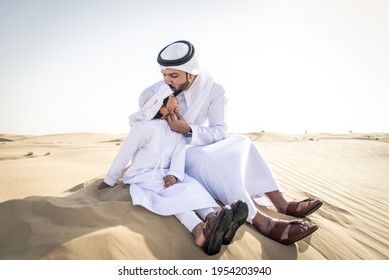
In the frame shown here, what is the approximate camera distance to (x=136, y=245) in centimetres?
194

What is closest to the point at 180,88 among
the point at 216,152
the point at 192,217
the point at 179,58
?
the point at 179,58

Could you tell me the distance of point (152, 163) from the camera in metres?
2.86

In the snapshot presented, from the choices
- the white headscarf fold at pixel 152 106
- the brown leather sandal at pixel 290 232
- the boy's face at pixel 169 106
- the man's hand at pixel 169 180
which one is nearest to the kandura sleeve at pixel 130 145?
the white headscarf fold at pixel 152 106

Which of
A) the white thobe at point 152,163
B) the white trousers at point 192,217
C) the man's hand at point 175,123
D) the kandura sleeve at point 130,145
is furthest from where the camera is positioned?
the man's hand at point 175,123

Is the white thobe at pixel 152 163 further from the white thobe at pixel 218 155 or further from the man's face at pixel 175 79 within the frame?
the man's face at pixel 175 79

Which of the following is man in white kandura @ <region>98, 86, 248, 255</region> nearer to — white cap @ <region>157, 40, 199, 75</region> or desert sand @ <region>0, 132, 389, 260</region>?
desert sand @ <region>0, 132, 389, 260</region>

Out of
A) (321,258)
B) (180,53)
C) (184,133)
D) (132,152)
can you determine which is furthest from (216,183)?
(180,53)

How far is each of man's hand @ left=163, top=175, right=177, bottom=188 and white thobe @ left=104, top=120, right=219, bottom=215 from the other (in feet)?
0.11

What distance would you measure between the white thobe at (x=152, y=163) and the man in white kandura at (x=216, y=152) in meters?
0.14

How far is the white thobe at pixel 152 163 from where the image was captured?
2.51 metres

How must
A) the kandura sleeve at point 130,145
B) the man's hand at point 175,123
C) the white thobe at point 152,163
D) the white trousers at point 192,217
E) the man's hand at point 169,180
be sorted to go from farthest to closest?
the man's hand at point 175,123
the kandura sleeve at point 130,145
the man's hand at point 169,180
the white thobe at point 152,163
the white trousers at point 192,217

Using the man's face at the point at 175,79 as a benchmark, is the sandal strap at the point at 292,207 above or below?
below

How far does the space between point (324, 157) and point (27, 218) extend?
8.53 m

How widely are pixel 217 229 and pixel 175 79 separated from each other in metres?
1.69
